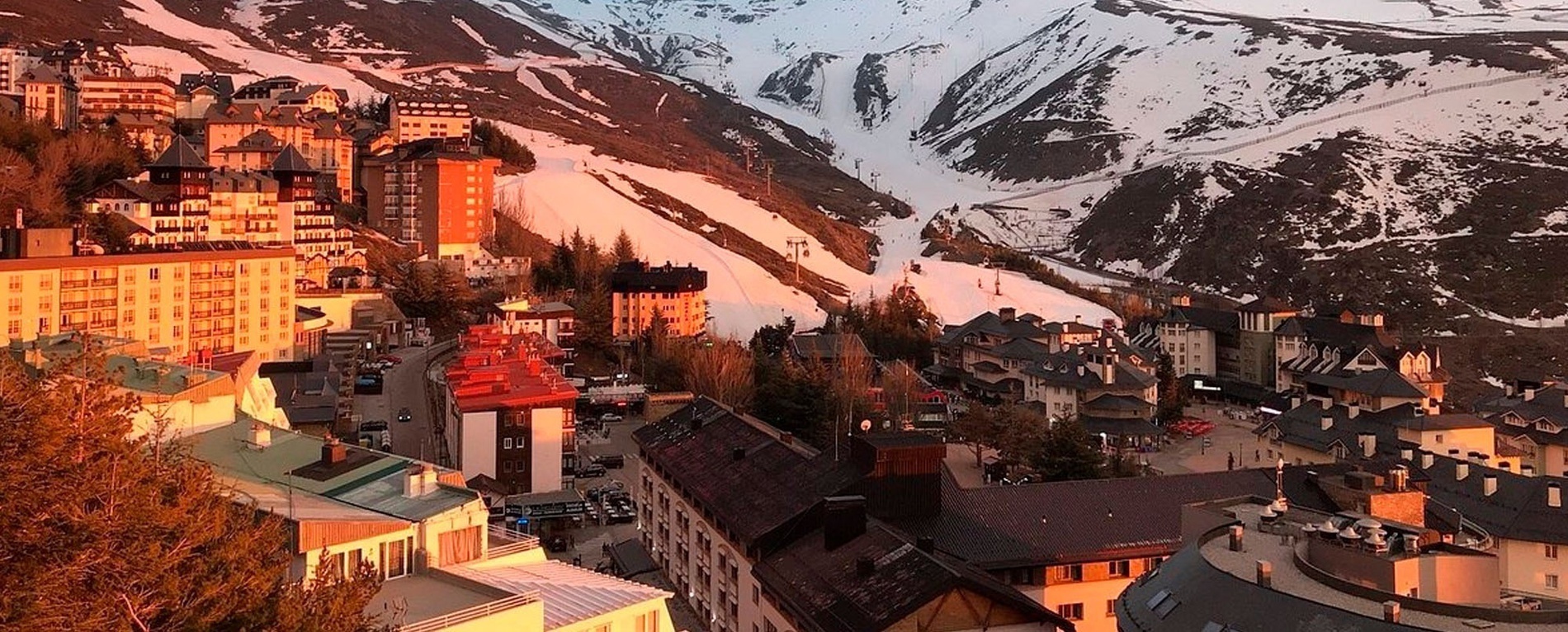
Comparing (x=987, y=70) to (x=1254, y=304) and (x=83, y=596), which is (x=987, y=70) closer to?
(x=1254, y=304)

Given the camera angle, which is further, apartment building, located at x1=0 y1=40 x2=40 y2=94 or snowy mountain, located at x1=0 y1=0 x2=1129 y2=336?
snowy mountain, located at x1=0 y1=0 x2=1129 y2=336

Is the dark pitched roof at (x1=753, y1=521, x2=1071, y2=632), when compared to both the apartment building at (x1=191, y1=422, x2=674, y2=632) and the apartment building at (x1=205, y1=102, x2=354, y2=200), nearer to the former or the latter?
the apartment building at (x1=191, y1=422, x2=674, y2=632)

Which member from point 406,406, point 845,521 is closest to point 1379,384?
point 845,521

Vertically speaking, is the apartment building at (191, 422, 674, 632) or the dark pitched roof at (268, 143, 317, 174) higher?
the dark pitched roof at (268, 143, 317, 174)

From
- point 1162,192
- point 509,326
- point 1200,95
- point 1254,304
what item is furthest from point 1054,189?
point 509,326

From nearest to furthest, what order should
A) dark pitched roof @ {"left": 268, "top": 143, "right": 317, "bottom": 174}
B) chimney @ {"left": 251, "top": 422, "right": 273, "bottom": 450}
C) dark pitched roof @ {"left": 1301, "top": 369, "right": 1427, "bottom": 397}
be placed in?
chimney @ {"left": 251, "top": 422, "right": 273, "bottom": 450}, dark pitched roof @ {"left": 1301, "top": 369, "right": 1427, "bottom": 397}, dark pitched roof @ {"left": 268, "top": 143, "right": 317, "bottom": 174}

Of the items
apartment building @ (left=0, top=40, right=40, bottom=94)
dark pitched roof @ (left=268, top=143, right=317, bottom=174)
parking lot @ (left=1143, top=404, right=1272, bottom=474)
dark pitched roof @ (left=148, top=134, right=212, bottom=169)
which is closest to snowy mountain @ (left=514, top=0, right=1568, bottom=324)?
parking lot @ (left=1143, top=404, right=1272, bottom=474)

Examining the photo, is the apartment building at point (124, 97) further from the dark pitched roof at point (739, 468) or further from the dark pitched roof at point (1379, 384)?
the dark pitched roof at point (1379, 384)

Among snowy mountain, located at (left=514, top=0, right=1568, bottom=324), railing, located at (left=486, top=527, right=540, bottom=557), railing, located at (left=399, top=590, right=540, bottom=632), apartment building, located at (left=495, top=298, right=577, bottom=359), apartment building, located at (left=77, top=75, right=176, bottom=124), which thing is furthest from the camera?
snowy mountain, located at (left=514, top=0, right=1568, bottom=324)
